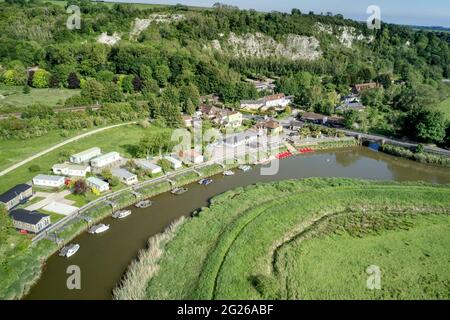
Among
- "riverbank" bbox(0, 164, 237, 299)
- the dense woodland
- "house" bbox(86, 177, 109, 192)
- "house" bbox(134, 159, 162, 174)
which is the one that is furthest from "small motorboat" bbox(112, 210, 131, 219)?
the dense woodland

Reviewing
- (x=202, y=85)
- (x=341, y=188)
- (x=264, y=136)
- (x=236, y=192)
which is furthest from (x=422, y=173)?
(x=202, y=85)

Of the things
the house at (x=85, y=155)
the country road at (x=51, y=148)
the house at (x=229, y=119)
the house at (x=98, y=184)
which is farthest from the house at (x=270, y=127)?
the house at (x=98, y=184)

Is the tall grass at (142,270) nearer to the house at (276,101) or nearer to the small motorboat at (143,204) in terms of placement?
the small motorboat at (143,204)

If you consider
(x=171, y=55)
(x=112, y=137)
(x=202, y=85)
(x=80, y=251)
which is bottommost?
(x=80, y=251)

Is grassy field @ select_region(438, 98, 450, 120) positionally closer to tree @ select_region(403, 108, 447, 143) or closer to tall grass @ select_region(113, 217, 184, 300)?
tree @ select_region(403, 108, 447, 143)

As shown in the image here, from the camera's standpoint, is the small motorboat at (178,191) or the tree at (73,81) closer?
the small motorboat at (178,191)
